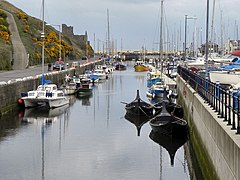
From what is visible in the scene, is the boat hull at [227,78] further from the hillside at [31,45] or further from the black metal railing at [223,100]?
the hillside at [31,45]

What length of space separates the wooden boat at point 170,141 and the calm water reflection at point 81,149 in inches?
12.8

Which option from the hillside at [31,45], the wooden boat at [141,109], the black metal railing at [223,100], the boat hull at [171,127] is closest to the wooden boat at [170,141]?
the boat hull at [171,127]

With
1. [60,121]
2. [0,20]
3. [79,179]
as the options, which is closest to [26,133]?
[60,121]

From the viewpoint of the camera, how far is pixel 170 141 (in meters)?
30.5

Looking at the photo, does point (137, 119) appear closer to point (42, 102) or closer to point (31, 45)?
point (42, 102)

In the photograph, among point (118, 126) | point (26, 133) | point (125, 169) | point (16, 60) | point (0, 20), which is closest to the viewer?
point (125, 169)

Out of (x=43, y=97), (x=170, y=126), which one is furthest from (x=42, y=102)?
(x=170, y=126)

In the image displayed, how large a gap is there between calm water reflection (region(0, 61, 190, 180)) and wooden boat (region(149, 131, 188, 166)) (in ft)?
1.07

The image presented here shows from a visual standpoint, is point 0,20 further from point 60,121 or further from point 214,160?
point 214,160

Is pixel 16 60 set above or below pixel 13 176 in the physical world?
above

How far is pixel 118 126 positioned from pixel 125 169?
14121 millimetres

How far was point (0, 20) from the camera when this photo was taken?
96625 mm

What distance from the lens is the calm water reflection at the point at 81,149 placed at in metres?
23.8

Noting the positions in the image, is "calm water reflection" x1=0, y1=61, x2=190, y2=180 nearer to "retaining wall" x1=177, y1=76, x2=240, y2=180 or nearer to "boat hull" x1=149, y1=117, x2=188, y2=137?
"boat hull" x1=149, y1=117, x2=188, y2=137
